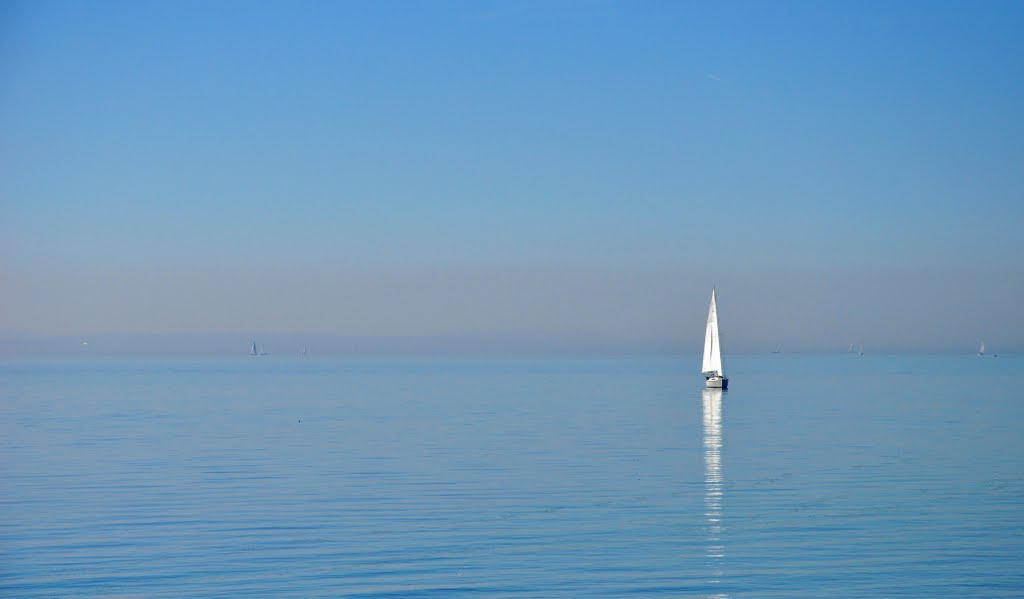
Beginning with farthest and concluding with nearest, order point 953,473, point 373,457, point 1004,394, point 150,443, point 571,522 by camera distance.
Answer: point 1004,394, point 150,443, point 373,457, point 953,473, point 571,522

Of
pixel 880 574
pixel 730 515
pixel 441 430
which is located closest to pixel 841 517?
pixel 730 515

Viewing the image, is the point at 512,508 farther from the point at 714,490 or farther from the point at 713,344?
the point at 713,344

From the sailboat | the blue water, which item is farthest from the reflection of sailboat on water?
the sailboat

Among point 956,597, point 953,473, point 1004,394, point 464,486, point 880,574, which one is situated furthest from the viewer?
point 1004,394

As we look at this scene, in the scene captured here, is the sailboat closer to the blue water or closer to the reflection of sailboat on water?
the reflection of sailboat on water

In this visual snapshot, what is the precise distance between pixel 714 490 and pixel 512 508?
10.1 m

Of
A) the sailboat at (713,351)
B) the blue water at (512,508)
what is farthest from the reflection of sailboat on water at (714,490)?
the sailboat at (713,351)

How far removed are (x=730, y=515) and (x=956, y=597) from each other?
12806 mm

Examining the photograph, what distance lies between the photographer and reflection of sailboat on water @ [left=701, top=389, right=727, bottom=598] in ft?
110

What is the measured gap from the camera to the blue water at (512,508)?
31.1 m

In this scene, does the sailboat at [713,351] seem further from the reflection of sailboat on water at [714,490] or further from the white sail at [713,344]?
the reflection of sailboat on water at [714,490]

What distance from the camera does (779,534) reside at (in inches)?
1480

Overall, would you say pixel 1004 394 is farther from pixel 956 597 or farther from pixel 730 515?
pixel 956 597

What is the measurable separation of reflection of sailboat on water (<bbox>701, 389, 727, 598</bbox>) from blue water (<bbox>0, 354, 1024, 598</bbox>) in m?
0.17
